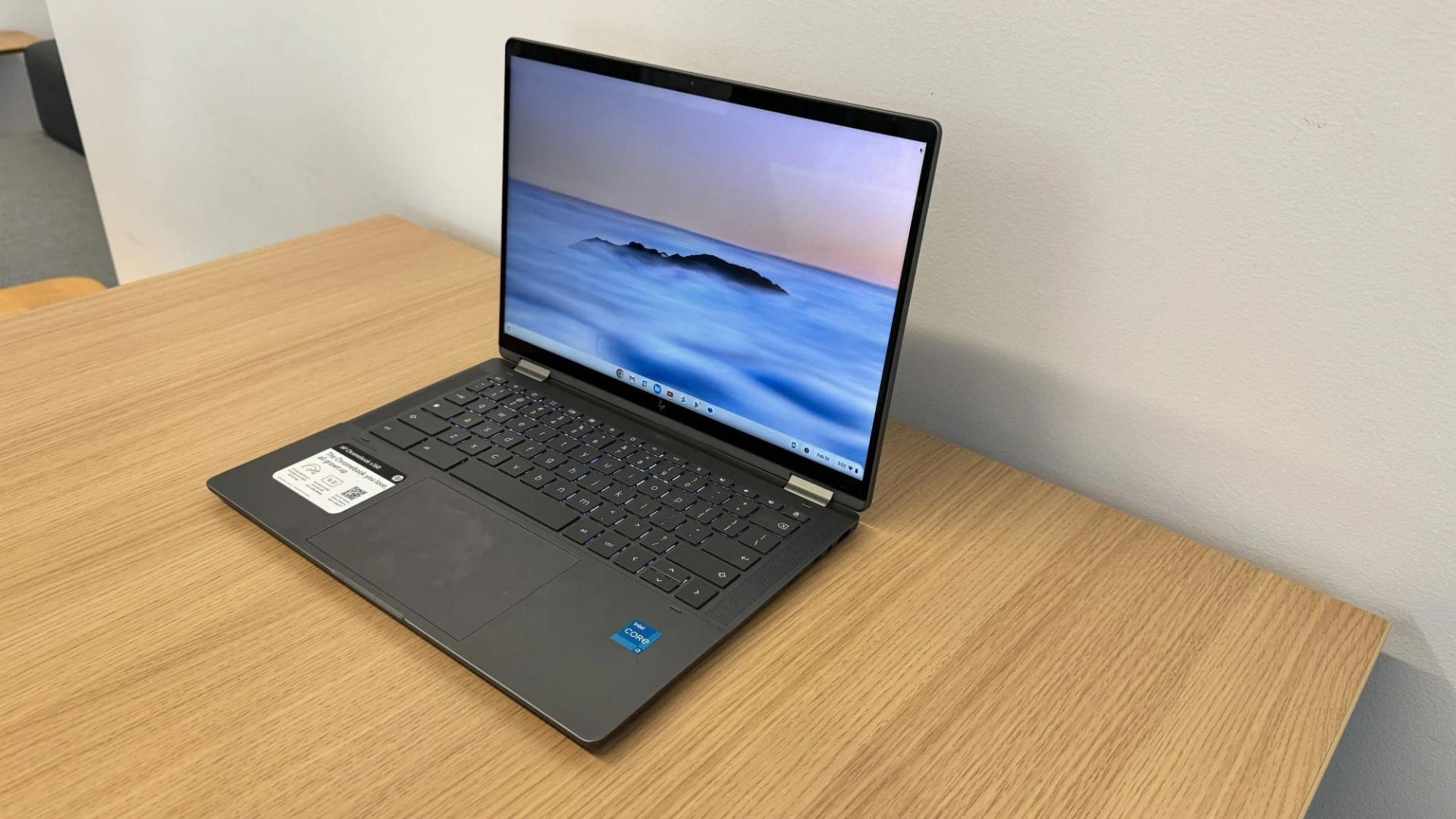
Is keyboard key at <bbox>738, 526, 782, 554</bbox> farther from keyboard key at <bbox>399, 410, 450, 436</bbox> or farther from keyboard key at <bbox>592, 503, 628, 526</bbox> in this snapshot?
keyboard key at <bbox>399, 410, 450, 436</bbox>

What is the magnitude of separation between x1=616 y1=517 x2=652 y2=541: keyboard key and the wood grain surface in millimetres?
992

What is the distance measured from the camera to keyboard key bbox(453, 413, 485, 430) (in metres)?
0.79

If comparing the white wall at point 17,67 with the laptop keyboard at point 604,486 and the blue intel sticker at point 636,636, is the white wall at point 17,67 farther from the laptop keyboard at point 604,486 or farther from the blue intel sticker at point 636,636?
the blue intel sticker at point 636,636

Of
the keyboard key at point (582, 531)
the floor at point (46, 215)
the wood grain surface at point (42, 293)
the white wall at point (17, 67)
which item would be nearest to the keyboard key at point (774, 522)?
the keyboard key at point (582, 531)

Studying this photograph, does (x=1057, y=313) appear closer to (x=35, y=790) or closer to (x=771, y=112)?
(x=771, y=112)

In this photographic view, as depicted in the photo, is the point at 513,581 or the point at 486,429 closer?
the point at 513,581

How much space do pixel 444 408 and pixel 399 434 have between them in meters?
0.05

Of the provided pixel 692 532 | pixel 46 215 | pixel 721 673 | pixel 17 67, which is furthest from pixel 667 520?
pixel 17 67

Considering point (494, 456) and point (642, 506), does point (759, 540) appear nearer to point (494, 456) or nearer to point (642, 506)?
point (642, 506)

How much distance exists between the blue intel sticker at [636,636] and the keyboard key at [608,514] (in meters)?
0.10

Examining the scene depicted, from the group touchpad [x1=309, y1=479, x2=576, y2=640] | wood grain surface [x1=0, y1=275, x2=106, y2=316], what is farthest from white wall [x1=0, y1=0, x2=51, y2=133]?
touchpad [x1=309, y1=479, x2=576, y2=640]

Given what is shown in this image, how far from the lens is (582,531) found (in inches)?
26.5

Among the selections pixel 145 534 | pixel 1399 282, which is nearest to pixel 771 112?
pixel 1399 282

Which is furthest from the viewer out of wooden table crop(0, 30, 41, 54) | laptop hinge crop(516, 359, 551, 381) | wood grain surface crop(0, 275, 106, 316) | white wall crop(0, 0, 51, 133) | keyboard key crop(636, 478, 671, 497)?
white wall crop(0, 0, 51, 133)
